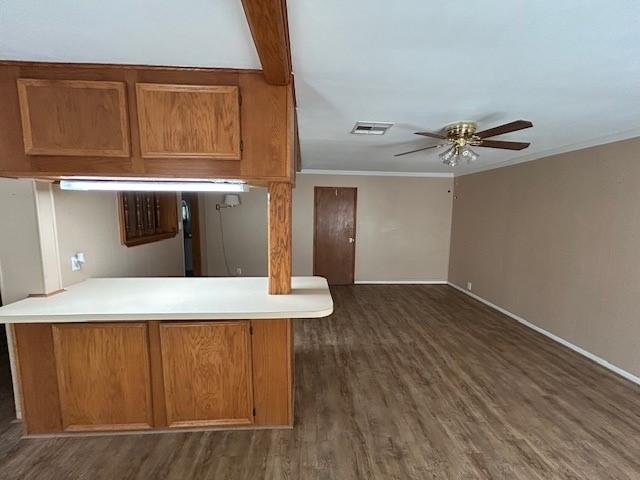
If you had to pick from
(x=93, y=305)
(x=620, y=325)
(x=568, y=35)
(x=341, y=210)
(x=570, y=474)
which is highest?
(x=568, y=35)

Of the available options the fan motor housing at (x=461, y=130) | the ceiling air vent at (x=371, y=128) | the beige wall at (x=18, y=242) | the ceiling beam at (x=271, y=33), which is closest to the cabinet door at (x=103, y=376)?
the beige wall at (x=18, y=242)

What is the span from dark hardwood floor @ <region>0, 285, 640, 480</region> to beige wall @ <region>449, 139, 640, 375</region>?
40 cm

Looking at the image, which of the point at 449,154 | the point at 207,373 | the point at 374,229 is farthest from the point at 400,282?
the point at 207,373

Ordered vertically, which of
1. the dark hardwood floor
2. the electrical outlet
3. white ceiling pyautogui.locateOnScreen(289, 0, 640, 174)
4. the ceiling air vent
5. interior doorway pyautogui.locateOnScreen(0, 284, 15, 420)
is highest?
the ceiling air vent

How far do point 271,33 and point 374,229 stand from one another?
5.05 metres

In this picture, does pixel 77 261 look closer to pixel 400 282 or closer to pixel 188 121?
pixel 188 121

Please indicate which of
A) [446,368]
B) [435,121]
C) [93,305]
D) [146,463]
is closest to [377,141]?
[435,121]

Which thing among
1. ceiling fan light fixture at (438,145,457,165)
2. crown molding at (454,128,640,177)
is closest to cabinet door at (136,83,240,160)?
ceiling fan light fixture at (438,145,457,165)

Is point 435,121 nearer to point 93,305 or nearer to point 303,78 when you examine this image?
point 303,78

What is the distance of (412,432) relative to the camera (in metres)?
2.11

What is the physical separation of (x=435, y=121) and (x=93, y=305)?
274 centimetres

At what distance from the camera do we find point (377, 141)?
10.4 ft

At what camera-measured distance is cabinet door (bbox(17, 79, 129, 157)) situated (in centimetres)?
163

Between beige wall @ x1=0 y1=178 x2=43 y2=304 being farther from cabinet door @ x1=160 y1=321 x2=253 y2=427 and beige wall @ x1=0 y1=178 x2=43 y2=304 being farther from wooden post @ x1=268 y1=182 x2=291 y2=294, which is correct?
wooden post @ x1=268 y1=182 x2=291 y2=294
